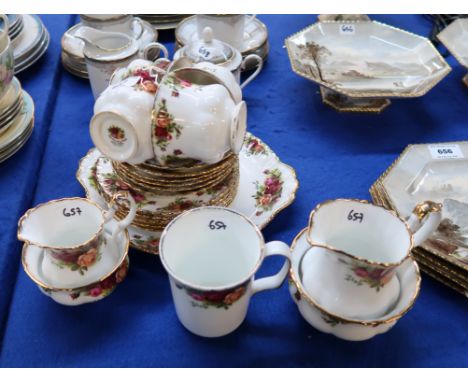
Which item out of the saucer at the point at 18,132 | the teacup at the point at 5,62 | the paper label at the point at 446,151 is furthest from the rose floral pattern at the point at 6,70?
the paper label at the point at 446,151

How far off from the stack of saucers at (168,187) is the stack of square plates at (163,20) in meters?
0.69

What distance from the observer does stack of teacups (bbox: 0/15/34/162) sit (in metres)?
0.81

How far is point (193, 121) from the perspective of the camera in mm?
637

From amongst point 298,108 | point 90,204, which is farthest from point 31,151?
point 298,108

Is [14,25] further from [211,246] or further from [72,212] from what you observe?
[211,246]

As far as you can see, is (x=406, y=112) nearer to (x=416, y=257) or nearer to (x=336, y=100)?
(x=336, y=100)

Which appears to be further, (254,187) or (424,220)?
(254,187)

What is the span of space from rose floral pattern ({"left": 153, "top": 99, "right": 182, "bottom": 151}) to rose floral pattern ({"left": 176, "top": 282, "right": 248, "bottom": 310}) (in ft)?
0.68

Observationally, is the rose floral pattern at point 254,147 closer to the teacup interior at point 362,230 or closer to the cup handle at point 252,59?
the cup handle at point 252,59

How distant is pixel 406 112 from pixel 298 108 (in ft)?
0.84

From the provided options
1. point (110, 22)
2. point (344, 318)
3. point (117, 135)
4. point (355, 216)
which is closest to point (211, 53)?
point (110, 22)

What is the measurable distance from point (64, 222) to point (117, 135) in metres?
0.16

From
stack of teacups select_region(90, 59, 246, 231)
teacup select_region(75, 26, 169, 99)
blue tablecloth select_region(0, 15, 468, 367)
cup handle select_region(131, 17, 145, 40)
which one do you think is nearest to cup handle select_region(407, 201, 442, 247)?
blue tablecloth select_region(0, 15, 468, 367)

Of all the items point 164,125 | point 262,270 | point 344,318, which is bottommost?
point 262,270
